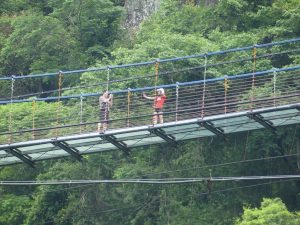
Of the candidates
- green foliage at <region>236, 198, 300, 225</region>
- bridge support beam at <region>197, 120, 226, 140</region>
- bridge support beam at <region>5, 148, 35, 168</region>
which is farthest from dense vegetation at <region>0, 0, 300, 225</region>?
bridge support beam at <region>197, 120, 226, 140</region>

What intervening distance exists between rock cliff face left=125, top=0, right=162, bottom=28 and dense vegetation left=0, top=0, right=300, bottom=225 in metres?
2.06

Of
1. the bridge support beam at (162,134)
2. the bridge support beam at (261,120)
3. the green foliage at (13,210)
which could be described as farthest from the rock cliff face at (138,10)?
the bridge support beam at (261,120)

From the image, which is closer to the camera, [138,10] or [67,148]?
[67,148]

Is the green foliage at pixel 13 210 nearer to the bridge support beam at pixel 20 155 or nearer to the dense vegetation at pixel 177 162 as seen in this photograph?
the dense vegetation at pixel 177 162

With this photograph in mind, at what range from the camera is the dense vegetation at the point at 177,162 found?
37.6 meters

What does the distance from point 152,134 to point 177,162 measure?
9.57m

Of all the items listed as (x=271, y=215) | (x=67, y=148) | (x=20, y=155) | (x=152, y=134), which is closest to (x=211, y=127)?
(x=152, y=134)

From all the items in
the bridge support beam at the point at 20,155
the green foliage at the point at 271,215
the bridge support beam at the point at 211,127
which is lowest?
→ the green foliage at the point at 271,215

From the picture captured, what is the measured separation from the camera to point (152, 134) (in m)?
28.3

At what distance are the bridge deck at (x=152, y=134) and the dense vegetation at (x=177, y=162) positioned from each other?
179 inches

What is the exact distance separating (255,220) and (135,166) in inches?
203

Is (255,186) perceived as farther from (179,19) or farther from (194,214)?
Answer: (179,19)

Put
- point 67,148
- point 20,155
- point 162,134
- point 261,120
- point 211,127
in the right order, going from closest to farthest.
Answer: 1. point 261,120
2. point 211,127
3. point 162,134
4. point 67,148
5. point 20,155

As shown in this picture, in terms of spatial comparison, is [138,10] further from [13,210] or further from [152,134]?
[152,134]
